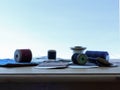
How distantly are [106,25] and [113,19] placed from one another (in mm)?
63

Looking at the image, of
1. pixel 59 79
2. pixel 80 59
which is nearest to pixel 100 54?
pixel 80 59

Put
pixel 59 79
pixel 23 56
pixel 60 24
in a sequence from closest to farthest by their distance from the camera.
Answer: pixel 59 79
pixel 23 56
pixel 60 24

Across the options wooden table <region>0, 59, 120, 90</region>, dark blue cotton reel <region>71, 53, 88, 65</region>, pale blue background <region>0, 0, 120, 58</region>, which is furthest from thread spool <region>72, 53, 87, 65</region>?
pale blue background <region>0, 0, 120, 58</region>

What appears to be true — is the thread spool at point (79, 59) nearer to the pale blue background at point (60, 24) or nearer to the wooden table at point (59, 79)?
the wooden table at point (59, 79)

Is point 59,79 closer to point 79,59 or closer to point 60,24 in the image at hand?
point 79,59

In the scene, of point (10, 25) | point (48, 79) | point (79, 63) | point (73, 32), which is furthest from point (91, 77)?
point (10, 25)

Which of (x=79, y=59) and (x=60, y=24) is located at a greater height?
(x=60, y=24)

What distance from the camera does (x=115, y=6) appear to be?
1614 millimetres

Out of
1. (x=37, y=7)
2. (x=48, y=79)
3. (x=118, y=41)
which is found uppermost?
(x=37, y=7)

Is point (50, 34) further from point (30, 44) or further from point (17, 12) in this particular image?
point (17, 12)

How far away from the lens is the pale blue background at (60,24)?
5.23ft

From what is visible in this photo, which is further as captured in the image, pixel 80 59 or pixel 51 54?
pixel 51 54

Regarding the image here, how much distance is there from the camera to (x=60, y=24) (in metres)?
1.60

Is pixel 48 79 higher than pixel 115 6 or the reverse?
the reverse
